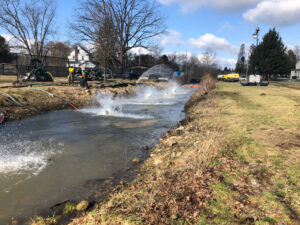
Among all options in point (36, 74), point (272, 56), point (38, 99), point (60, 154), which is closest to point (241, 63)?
point (272, 56)

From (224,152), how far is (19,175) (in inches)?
177

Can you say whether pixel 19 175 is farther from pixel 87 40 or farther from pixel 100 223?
pixel 87 40

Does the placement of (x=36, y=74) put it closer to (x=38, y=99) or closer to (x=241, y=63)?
(x=38, y=99)

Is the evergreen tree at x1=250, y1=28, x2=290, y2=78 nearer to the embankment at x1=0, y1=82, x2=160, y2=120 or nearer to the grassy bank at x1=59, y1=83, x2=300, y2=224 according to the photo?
the embankment at x1=0, y1=82, x2=160, y2=120

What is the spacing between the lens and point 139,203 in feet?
10.9

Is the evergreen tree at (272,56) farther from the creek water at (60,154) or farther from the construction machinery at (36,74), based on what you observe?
the creek water at (60,154)

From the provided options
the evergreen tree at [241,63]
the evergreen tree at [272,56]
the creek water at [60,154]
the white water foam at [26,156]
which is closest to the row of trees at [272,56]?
the evergreen tree at [272,56]

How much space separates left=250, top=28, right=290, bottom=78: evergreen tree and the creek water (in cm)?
4627

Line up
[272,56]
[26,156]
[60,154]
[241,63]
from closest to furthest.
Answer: [26,156]
[60,154]
[272,56]
[241,63]

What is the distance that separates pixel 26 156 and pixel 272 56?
173 ft

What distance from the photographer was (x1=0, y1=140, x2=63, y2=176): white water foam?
5.10 metres

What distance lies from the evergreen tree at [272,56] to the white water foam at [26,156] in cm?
4924

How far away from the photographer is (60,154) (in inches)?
240

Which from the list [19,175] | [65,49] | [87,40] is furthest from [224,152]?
[65,49]
